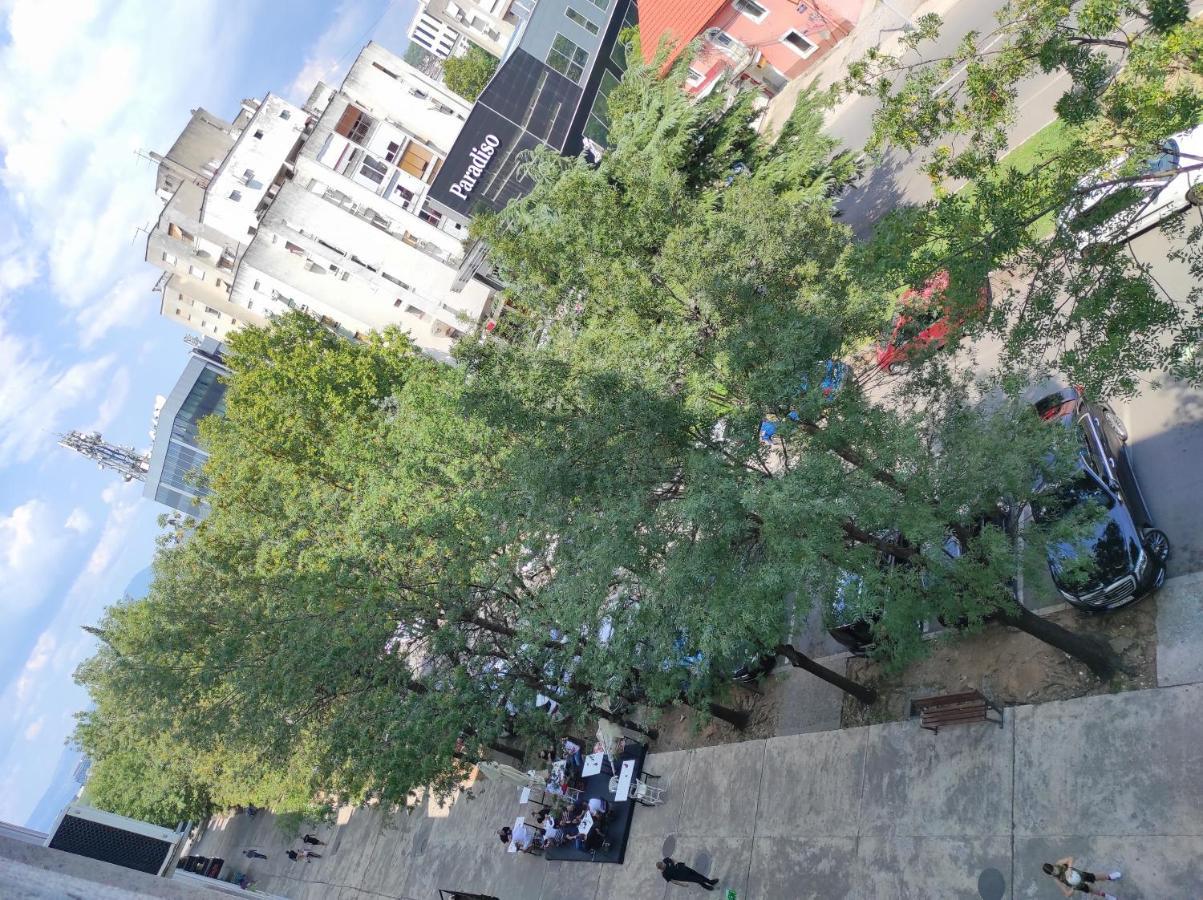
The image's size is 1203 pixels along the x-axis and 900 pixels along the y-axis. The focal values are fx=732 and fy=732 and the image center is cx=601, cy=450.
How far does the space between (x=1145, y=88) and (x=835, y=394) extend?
5362mm

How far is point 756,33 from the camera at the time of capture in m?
34.4

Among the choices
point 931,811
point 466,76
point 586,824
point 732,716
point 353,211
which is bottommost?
point 586,824

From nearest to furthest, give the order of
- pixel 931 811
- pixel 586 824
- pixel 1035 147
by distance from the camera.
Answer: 1. pixel 931 811
2. pixel 586 824
3. pixel 1035 147

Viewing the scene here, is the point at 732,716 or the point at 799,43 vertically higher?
the point at 799,43

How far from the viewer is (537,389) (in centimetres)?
1367

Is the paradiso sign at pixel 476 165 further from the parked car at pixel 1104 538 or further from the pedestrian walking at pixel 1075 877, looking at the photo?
the pedestrian walking at pixel 1075 877

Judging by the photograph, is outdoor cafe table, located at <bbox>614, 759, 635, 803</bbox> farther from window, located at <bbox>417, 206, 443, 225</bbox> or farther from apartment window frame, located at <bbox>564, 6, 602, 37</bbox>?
apartment window frame, located at <bbox>564, 6, 602, 37</bbox>

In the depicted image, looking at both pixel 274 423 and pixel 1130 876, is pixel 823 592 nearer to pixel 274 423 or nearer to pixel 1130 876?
pixel 1130 876

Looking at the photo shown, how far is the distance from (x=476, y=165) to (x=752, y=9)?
14747mm

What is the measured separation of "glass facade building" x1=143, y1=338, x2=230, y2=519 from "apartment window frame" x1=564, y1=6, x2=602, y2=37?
34277mm

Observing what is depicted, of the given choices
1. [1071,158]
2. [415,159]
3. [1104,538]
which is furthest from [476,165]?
[1104,538]

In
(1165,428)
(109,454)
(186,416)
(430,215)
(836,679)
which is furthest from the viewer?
Answer: (109,454)

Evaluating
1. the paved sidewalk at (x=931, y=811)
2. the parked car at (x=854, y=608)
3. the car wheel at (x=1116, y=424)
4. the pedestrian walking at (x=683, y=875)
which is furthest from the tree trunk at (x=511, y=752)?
the car wheel at (x=1116, y=424)

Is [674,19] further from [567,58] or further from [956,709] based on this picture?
[956,709]
